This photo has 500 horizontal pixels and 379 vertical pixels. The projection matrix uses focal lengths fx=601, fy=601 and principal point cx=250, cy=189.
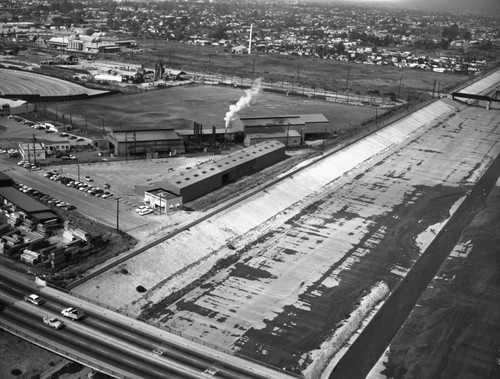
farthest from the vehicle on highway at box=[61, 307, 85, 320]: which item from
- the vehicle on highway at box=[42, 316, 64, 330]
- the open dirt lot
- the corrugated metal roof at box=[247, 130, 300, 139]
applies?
the open dirt lot

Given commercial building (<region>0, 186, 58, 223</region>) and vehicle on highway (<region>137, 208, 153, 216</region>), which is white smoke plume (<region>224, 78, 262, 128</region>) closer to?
vehicle on highway (<region>137, 208, 153, 216</region>)


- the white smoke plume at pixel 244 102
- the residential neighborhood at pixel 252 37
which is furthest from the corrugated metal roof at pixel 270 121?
the residential neighborhood at pixel 252 37

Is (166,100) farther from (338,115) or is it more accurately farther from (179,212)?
(179,212)

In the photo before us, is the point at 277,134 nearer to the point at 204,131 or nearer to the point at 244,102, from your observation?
the point at 204,131

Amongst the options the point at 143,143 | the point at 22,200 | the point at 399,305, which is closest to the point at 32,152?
the point at 143,143

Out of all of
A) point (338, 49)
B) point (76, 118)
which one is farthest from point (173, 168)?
point (338, 49)

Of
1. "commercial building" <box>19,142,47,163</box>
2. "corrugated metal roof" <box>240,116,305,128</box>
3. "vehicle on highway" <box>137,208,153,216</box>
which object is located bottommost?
"vehicle on highway" <box>137,208,153,216</box>

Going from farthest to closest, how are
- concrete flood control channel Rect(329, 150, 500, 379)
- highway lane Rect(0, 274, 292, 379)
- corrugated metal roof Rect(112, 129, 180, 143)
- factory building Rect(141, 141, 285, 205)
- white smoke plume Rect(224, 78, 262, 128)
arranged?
1. white smoke plume Rect(224, 78, 262, 128)
2. corrugated metal roof Rect(112, 129, 180, 143)
3. factory building Rect(141, 141, 285, 205)
4. concrete flood control channel Rect(329, 150, 500, 379)
5. highway lane Rect(0, 274, 292, 379)
